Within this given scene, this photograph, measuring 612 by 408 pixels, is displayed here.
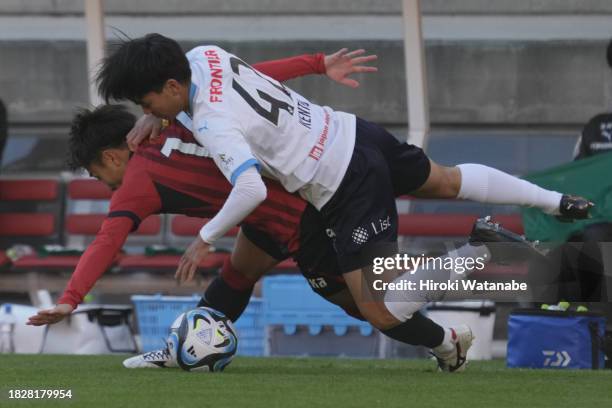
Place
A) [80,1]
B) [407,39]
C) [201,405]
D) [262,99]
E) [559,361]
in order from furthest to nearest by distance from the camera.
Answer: [80,1] → [407,39] → [559,361] → [262,99] → [201,405]

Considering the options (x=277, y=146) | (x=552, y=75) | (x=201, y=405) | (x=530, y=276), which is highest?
(x=552, y=75)

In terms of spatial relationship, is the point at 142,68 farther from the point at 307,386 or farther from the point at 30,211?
the point at 30,211

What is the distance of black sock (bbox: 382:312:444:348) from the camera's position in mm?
6402

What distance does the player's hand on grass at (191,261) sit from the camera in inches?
224

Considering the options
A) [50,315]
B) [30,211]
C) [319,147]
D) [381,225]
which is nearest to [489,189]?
[381,225]

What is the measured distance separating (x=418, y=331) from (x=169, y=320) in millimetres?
3497

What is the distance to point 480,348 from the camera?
9273mm

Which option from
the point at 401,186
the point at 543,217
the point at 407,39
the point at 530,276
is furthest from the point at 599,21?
the point at 401,186

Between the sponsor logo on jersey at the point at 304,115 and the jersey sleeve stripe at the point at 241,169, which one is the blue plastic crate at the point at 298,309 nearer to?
the sponsor logo on jersey at the point at 304,115

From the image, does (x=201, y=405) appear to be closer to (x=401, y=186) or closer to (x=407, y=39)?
(x=401, y=186)

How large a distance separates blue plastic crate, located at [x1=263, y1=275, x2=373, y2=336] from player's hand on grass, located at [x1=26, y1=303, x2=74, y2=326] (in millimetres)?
3685

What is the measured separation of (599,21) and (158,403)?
6.83 meters

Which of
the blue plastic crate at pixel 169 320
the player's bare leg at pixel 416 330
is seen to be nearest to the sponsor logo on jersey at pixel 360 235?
the player's bare leg at pixel 416 330

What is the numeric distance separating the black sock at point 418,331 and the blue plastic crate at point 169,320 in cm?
326
